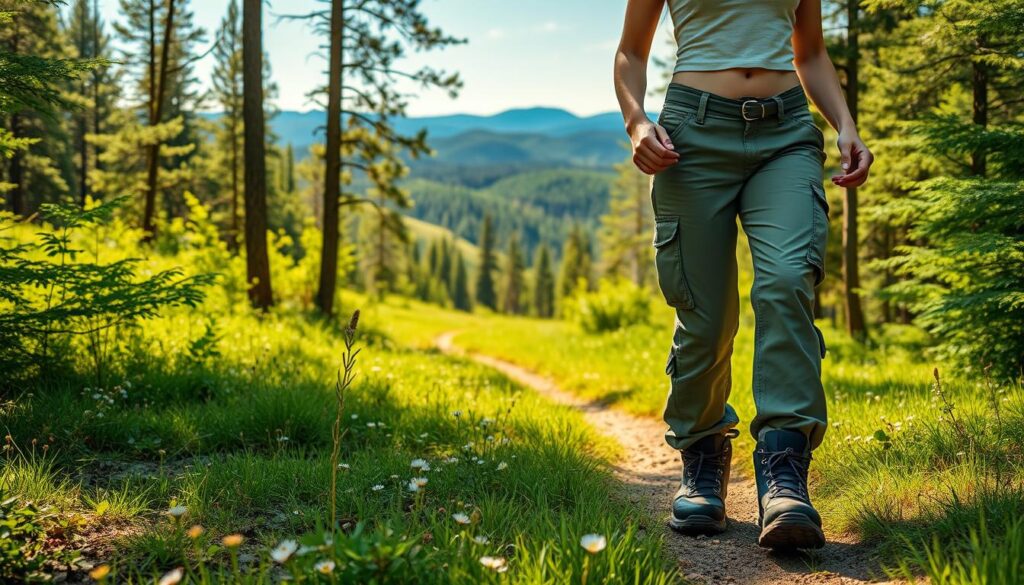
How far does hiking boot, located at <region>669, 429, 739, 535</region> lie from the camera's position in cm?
308

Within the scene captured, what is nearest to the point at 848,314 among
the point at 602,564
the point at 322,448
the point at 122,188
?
the point at 322,448

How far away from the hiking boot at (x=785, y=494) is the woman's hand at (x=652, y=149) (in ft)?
3.95

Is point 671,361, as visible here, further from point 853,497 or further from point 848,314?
point 848,314

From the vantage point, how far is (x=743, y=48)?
9.73ft

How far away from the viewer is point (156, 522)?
2.79 m

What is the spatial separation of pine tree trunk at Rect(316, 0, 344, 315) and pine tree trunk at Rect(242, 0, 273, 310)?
1.89 meters

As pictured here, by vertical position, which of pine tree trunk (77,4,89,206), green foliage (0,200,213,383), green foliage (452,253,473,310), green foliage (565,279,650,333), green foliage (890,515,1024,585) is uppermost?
pine tree trunk (77,4,89,206)

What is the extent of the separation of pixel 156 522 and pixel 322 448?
146cm

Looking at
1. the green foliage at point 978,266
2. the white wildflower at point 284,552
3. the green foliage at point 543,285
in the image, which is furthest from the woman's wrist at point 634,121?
the green foliage at point 543,285

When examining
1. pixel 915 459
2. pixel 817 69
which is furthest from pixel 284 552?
pixel 817 69

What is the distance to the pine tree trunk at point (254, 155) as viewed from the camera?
9.53 metres

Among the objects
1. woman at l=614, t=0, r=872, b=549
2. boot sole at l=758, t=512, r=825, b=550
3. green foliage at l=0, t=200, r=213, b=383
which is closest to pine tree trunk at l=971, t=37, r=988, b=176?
woman at l=614, t=0, r=872, b=549

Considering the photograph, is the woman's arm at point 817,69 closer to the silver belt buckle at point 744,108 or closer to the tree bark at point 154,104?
the silver belt buckle at point 744,108

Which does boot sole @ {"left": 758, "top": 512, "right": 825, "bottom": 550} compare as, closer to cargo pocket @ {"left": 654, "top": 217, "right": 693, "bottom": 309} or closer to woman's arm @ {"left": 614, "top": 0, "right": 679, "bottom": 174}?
cargo pocket @ {"left": 654, "top": 217, "right": 693, "bottom": 309}
